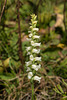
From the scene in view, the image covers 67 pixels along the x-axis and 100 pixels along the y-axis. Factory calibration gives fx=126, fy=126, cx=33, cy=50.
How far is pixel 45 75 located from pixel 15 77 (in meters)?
0.50

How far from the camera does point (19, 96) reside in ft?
5.73

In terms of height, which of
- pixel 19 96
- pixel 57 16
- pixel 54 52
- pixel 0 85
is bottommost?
pixel 19 96

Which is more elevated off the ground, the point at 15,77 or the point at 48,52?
the point at 48,52

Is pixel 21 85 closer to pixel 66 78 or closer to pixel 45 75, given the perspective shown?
pixel 45 75

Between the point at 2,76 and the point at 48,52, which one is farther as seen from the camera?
the point at 48,52

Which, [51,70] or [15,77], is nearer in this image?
[15,77]

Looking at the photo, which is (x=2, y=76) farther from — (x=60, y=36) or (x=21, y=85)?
(x=60, y=36)

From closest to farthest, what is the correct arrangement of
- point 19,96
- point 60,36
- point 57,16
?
point 19,96 < point 60,36 < point 57,16

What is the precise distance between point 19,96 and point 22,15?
149cm

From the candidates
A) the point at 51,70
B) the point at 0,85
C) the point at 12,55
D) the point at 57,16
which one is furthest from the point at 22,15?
the point at 57,16

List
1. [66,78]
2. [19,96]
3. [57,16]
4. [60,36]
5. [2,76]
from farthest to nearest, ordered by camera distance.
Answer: [57,16] < [60,36] < [66,78] < [2,76] < [19,96]

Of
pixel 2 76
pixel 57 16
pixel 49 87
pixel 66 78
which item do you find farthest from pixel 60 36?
pixel 2 76

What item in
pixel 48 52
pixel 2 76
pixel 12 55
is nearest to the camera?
pixel 2 76

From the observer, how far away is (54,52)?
98.0 inches
